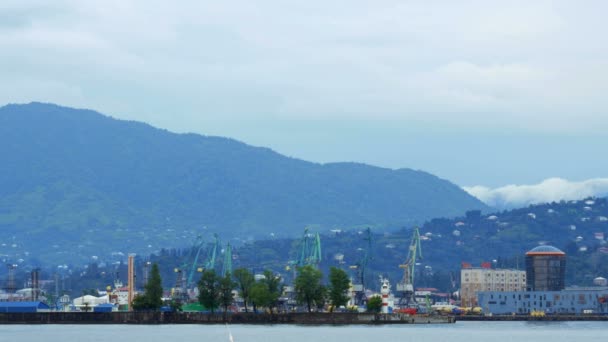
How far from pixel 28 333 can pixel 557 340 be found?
68571 mm

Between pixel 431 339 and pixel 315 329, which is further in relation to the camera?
pixel 315 329

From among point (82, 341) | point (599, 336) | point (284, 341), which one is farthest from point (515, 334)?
point (82, 341)

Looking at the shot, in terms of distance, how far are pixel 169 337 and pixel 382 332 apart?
3337cm

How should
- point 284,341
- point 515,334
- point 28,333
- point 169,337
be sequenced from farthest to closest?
point 515,334, point 28,333, point 169,337, point 284,341

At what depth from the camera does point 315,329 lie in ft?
595

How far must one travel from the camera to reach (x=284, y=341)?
5728 inches

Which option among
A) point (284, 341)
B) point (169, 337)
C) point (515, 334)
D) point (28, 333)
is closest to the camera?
point (284, 341)

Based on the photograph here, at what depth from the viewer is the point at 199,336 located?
156 metres

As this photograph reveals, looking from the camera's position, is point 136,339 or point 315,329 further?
point 315,329

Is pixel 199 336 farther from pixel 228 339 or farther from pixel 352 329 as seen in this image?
pixel 352 329

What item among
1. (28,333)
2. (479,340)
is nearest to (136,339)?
(28,333)

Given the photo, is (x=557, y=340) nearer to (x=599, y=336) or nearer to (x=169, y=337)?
(x=599, y=336)

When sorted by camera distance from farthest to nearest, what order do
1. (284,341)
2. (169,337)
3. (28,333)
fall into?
(28,333) < (169,337) < (284,341)

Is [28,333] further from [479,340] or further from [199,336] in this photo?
[479,340]
